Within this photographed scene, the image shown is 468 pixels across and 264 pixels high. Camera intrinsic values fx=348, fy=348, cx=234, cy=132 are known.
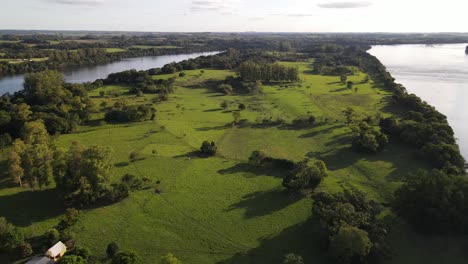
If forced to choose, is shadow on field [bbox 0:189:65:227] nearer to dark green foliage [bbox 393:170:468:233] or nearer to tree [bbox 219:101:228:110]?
dark green foliage [bbox 393:170:468:233]

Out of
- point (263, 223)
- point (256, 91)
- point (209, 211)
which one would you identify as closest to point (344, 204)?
point (263, 223)

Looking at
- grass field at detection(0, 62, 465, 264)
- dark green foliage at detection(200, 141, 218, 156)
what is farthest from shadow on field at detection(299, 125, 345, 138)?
dark green foliage at detection(200, 141, 218, 156)

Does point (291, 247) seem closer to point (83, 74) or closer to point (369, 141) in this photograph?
point (369, 141)

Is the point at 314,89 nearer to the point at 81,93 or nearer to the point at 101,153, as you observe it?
the point at 81,93

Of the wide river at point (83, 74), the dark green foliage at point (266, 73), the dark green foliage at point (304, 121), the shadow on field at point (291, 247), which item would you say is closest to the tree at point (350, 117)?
the dark green foliage at point (304, 121)

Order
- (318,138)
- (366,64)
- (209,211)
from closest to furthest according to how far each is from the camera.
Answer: (209,211) < (318,138) < (366,64)

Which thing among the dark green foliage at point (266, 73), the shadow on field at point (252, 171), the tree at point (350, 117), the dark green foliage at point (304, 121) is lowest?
the shadow on field at point (252, 171)

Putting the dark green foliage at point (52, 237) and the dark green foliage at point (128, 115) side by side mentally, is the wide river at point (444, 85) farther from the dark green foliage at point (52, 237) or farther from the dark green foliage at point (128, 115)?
the dark green foliage at point (52, 237)
